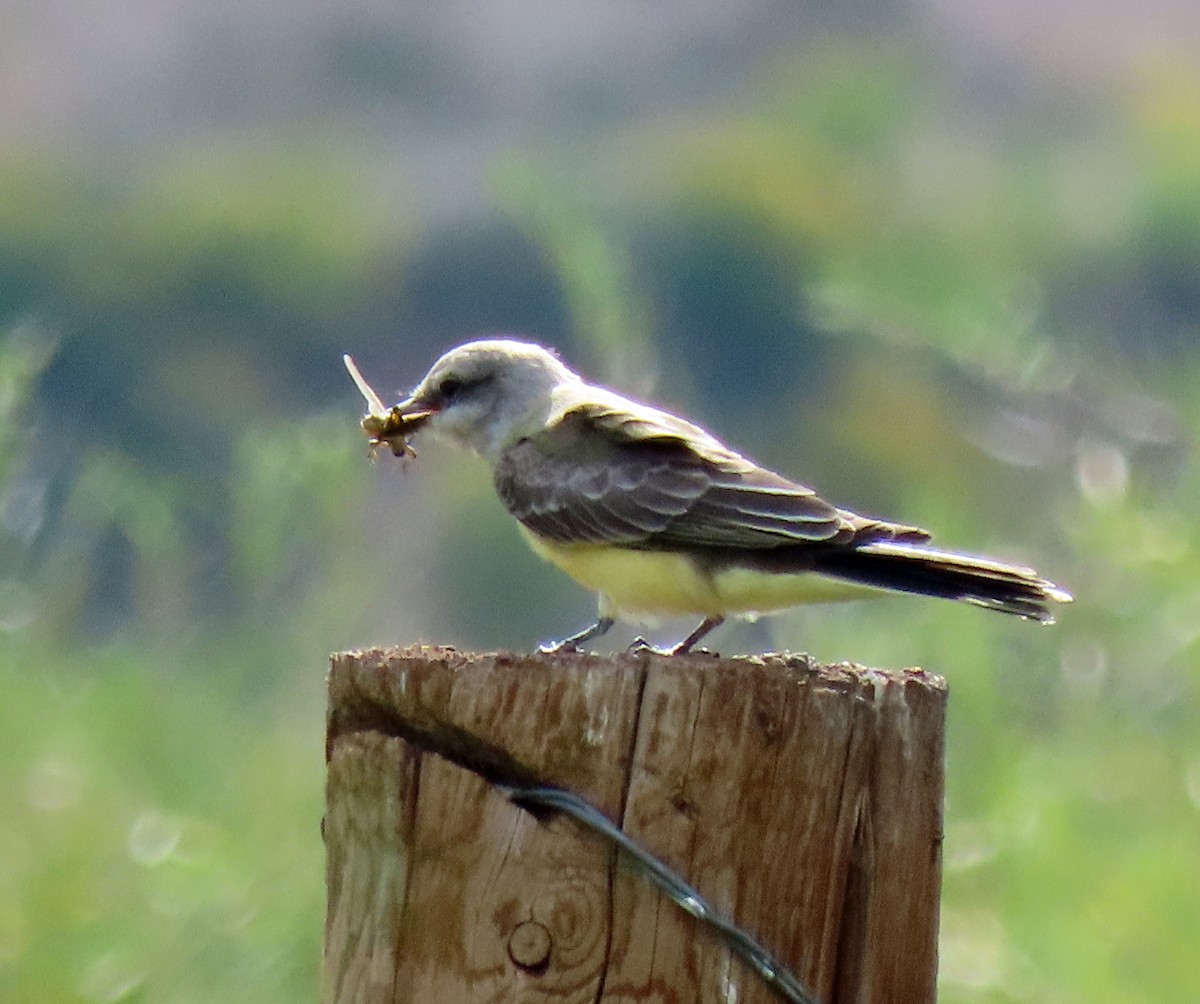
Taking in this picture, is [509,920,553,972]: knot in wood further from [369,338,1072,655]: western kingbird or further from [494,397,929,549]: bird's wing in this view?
[494,397,929,549]: bird's wing

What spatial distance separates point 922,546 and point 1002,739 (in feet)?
8.34

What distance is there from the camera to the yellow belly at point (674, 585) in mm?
4605

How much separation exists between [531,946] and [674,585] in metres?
2.08

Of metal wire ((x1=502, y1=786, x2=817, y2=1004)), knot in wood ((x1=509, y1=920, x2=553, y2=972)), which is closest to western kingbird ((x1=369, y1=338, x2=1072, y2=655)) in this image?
metal wire ((x1=502, y1=786, x2=817, y2=1004))

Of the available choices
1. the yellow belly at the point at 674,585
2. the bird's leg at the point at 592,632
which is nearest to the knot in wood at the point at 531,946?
the yellow belly at the point at 674,585

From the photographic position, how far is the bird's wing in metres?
4.59

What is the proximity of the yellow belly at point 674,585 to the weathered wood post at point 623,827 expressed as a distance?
5.08ft

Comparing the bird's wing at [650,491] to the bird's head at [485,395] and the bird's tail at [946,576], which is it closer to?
the bird's tail at [946,576]

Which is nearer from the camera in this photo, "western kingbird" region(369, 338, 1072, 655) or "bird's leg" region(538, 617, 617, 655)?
"western kingbird" region(369, 338, 1072, 655)

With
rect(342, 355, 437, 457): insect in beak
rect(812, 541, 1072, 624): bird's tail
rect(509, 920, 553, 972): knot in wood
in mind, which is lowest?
rect(509, 920, 553, 972): knot in wood

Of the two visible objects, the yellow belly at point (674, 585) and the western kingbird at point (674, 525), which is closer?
the western kingbird at point (674, 525)

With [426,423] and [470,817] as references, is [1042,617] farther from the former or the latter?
[426,423]

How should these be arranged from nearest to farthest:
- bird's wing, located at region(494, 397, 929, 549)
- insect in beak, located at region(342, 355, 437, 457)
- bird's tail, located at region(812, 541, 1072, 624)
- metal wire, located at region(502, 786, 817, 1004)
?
metal wire, located at region(502, 786, 817, 1004), bird's tail, located at region(812, 541, 1072, 624), bird's wing, located at region(494, 397, 929, 549), insect in beak, located at region(342, 355, 437, 457)

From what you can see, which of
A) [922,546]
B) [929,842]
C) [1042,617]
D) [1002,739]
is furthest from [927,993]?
[1002,739]
